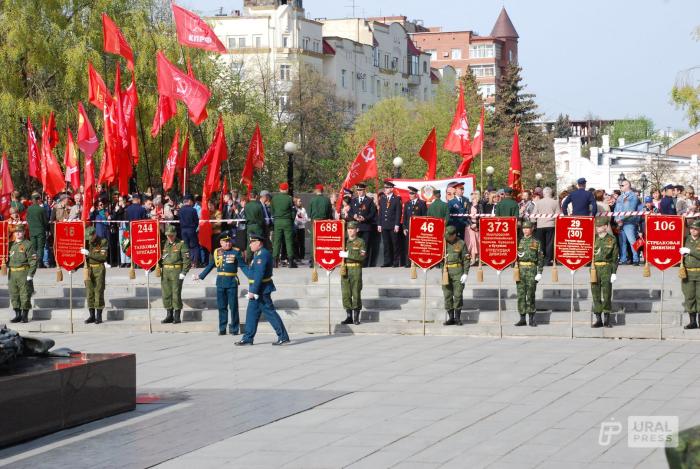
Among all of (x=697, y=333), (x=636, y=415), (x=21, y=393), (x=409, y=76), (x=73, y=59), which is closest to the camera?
(x=21, y=393)

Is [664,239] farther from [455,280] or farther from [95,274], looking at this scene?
[95,274]

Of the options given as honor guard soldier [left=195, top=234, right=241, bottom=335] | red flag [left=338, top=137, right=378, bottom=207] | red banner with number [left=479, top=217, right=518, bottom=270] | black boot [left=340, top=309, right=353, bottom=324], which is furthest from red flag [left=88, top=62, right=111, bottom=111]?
red banner with number [left=479, top=217, right=518, bottom=270]

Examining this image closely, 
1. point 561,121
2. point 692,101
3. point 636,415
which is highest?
point 561,121

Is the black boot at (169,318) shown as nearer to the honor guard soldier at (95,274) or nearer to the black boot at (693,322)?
the honor guard soldier at (95,274)

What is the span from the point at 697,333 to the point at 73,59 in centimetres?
2402

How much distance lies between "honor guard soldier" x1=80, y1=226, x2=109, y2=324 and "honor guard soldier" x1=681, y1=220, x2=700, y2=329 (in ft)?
31.8

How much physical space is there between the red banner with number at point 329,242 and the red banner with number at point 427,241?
1183 millimetres

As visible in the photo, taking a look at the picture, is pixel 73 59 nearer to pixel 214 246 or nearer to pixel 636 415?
pixel 214 246

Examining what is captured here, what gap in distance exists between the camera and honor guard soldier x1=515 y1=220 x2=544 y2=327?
1852 cm

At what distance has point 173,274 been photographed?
2041 cm

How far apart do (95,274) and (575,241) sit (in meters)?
8.19

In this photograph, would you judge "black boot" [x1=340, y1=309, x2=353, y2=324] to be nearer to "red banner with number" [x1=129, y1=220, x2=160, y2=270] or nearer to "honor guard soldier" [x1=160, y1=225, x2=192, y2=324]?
"honor guard soldier" [x1=160, y1=225, x2=192, y2=324]

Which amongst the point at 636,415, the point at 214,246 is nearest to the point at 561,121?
the point at 214,246

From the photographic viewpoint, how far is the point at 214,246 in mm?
25734
